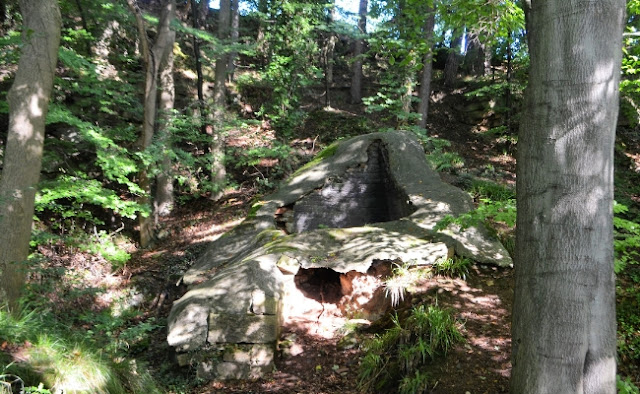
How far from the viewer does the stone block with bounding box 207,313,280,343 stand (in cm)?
517

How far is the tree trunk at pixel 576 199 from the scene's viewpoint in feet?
7.75

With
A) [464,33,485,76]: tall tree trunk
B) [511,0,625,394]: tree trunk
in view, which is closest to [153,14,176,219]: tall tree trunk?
[511,0,625,394]: tree trunk

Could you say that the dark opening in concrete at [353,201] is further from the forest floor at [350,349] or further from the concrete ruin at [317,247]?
the forest floor at [350,349]

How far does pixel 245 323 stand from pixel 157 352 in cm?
167

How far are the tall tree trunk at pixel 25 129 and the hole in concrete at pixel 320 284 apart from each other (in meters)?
4.05

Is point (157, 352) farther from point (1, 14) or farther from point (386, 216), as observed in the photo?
point (1, 14)

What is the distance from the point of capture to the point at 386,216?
9414mm

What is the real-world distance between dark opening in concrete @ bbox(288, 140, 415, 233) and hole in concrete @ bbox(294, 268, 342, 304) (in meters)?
2.06

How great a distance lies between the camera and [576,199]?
2377mm

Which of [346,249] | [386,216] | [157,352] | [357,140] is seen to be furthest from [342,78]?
[157,352]

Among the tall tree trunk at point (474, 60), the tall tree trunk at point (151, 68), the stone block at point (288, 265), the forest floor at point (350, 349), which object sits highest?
the tall tree trunk at point (474, 60)

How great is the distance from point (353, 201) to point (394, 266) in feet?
12.0

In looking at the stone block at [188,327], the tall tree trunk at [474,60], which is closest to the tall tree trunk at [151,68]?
the stone block at [188,327]

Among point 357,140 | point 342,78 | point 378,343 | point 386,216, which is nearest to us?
point 378,343
